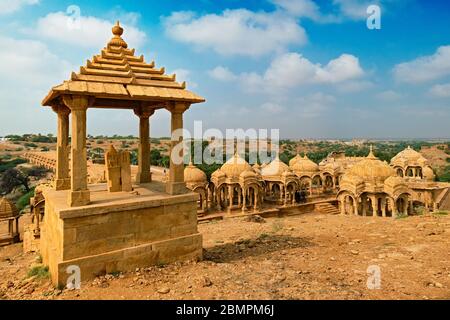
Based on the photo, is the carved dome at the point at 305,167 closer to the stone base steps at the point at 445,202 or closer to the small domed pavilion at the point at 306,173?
the small domed pavilion at the point at 306,173

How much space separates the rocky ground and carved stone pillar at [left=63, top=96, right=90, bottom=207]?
1.53 metres

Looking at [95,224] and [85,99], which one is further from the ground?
[85,99]

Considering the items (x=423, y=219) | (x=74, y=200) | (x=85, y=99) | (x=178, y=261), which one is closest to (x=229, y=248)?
(x=178, y=261)

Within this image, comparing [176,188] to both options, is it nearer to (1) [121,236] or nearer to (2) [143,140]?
(1) [121,236]

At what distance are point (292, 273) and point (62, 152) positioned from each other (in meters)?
6.03

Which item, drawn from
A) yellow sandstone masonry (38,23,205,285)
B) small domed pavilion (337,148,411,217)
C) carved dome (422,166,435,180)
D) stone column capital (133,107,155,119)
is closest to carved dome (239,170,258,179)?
small domed pavilion (337,148,411,217)

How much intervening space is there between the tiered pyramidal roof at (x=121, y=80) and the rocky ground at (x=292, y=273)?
11.1 feet

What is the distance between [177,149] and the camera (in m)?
6.86

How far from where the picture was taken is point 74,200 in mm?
5664

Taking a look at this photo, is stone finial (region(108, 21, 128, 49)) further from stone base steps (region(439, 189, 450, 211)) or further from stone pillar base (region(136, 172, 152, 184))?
stone base steps (region(439, 189, 450, 211))

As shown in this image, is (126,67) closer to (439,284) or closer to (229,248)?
(229,248)

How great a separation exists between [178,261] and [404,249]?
5570 mm

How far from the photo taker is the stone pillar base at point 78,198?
565cm

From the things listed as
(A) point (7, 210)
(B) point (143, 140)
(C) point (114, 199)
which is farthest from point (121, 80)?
(A) point (7, 210)
